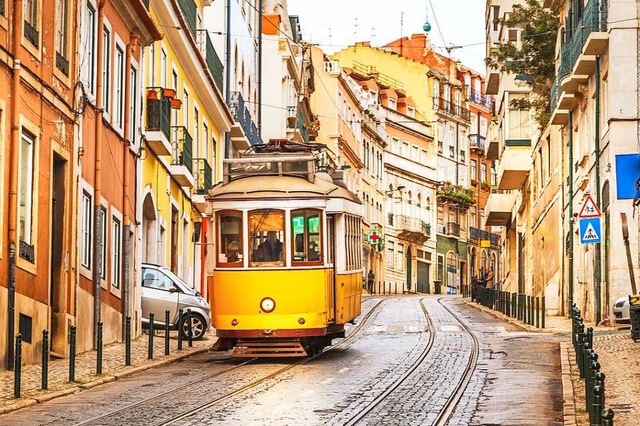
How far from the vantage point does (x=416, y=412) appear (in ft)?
50.7

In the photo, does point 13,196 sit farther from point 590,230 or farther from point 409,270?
point 409,270

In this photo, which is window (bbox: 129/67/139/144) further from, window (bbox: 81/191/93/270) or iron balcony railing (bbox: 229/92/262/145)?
iron balcony railing (bbox: 229/92/262/145)

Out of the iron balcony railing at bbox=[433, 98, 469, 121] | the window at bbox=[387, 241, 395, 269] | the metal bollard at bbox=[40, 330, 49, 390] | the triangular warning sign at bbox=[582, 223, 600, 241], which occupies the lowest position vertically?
the metal bollard at bbox=[40, 330, 49, 390]

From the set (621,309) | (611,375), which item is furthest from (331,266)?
(621,309)

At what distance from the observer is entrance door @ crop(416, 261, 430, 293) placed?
100800 mm

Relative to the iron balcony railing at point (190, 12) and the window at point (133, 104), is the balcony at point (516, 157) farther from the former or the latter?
the window at point (133, 104)

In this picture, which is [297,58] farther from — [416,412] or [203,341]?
[416,412]

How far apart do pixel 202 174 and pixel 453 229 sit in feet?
219

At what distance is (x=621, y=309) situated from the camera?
101 feet

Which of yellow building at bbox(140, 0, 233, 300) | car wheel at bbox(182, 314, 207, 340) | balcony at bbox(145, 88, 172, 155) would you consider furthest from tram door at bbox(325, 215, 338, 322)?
balcony at bbox(145, 88, 172, 155)

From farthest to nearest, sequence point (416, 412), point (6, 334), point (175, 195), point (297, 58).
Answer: point (297, 58)
point (175, 195)
point (6, 334)
point (416, 412)

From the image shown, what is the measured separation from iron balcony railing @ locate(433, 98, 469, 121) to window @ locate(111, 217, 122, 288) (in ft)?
249

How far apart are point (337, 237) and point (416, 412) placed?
8678 mm

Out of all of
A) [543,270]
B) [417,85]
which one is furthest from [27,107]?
[417,85]
